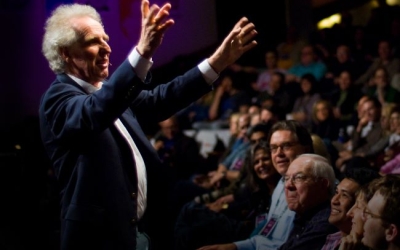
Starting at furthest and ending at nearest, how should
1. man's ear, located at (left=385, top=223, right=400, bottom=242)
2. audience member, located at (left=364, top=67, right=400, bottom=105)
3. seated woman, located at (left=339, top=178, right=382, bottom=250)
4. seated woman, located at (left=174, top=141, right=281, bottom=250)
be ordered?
audience member, located at (left=364, top=67, right=400, bottom=105), seated woman, located at (left=174, top=141, right=281, bottom=250), seated woman, located at (left=339, top=178, right=382, bottom=250), man's ear, located at (left=385, top=223, right=400, bottom=242)

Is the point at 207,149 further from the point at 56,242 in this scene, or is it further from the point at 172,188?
the point at 56,242

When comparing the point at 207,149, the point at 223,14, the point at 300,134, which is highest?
the point at 223,14

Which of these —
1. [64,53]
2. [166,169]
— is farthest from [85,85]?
[166,169]

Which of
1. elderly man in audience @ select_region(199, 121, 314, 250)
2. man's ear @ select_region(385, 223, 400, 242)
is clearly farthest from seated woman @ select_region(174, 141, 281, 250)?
man's ear @ select_region(385, 223, 400, 242)

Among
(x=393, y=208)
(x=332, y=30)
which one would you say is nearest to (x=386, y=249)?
(x=393, y=208)

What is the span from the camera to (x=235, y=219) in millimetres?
4059

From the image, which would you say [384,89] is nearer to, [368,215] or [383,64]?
[383,64]

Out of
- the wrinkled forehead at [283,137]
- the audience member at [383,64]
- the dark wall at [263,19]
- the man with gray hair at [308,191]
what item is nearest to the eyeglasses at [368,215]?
the man with gray hair at [308,191]

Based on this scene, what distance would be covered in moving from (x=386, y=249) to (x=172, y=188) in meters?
2.84

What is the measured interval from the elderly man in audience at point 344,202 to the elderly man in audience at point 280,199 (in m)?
0.43

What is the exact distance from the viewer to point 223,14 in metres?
6.04

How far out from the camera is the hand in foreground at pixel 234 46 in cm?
205

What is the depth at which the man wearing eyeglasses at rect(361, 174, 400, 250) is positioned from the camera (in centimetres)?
197

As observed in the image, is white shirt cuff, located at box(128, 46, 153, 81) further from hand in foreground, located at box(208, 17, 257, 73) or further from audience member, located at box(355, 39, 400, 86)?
audience member, located at box(355, 39, 400, 86)
